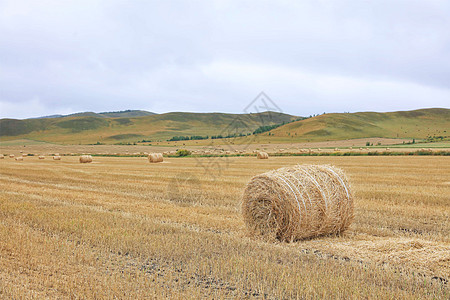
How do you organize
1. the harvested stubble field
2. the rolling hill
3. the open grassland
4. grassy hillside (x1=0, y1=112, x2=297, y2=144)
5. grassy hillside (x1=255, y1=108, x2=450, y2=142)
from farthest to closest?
grassy hillside (x1=0, y1=112, x2=297, y2=144)
the rolling hill
grassy hillside (x1=255, y1=108, x2=450, y2=142)
the open grassland
the harvested stubble field

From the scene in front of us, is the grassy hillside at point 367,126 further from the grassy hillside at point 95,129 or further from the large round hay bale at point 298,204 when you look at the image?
the large round hay bale at point 298,204

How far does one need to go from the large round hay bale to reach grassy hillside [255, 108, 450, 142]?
96722mm

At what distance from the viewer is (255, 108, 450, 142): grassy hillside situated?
10962cm

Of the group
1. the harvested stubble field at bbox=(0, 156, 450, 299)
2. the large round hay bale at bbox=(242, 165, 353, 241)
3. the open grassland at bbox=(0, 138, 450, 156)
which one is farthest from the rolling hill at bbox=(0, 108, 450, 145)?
the large round hay bale at bbox=(242, 165, 353, 241)

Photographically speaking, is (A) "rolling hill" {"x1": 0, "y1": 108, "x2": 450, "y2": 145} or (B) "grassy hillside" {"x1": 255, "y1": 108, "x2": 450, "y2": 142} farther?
(A) "rolling hill" {"x1": 0, "y1": 108, "x2": 450, "y2": 145}

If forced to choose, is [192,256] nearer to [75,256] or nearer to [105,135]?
[75,256]

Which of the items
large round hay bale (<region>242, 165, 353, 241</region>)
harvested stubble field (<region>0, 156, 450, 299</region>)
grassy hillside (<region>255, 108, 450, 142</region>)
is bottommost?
harvested stubble field (<region>0, 156, 450, 299</region>)

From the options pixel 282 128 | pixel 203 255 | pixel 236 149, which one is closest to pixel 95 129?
pixel 282 128

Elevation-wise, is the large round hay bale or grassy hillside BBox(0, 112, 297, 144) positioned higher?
grassy hillside BBox(0, 112, 297, 144)

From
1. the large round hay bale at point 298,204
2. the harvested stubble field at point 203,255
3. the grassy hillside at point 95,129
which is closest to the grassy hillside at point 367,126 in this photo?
the grassy hillside at point 95,129

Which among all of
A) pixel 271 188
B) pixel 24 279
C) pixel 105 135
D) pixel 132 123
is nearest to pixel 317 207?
pixel 271 188

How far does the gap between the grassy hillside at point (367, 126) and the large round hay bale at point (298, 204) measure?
317ft

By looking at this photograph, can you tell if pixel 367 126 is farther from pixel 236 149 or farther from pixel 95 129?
pixel 95 129

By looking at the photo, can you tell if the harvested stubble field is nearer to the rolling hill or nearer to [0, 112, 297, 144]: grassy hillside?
the rolling hill
